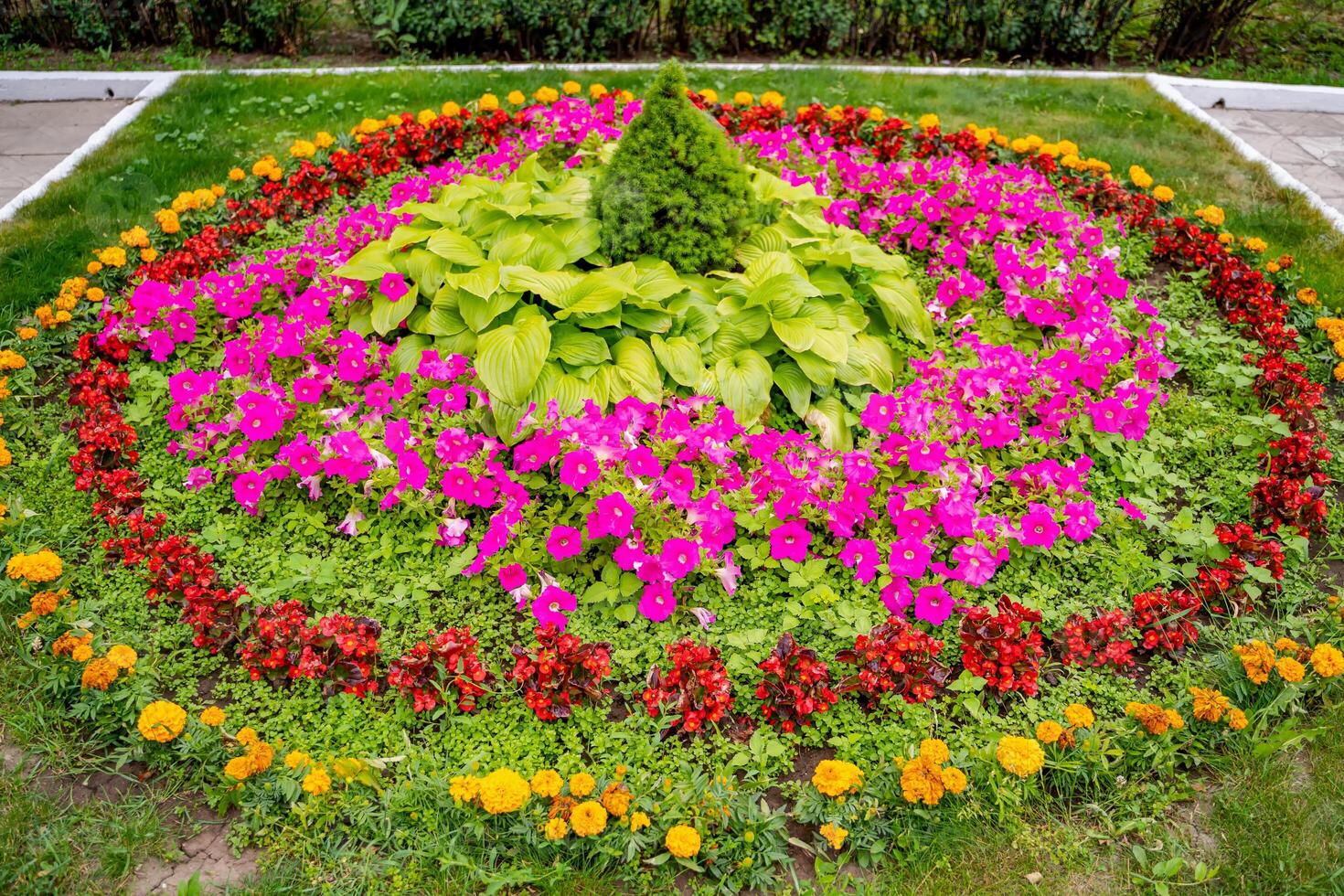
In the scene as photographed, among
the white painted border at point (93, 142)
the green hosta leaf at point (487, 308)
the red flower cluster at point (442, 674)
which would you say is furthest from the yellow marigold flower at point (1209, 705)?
the white painted border at point (93, 142)

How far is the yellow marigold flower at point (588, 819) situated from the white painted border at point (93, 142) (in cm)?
500

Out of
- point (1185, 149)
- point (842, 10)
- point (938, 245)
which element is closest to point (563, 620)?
point (938, 245)

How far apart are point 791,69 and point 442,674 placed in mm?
6116

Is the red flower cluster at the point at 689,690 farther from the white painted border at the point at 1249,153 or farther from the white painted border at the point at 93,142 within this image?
Answer: the white painted border at the point at 1249,153

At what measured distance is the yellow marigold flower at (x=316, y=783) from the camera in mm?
2797

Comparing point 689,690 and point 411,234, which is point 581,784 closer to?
point 689,690

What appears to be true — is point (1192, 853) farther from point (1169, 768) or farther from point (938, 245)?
point (938, 245)

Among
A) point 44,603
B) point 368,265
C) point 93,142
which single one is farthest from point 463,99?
point 44,603

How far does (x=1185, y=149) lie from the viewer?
6730 mm

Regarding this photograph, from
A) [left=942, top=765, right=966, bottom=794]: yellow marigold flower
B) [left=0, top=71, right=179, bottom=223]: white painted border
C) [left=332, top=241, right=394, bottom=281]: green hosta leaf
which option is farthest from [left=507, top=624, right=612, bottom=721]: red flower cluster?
[left=0, top=71, right=179, bottom=223]: white painted border

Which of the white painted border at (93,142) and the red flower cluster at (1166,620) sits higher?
the white painted border at (93,142)

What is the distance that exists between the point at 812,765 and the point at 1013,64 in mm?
7092

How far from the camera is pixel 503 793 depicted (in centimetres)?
274

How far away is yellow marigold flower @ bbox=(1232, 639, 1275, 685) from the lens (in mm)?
3184
